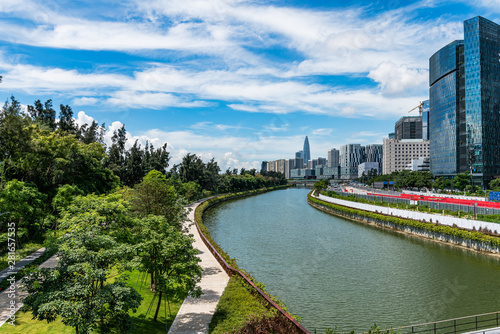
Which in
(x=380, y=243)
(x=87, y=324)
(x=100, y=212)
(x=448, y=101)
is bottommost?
(x=380, y=243)

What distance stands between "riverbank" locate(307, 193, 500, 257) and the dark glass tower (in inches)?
2830

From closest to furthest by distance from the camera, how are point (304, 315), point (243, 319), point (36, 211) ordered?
point (243, 319) < point (304, 315) < point (36, 211)

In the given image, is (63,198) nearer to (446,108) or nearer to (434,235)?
(434,235)

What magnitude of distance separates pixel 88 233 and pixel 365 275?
76.8 feet

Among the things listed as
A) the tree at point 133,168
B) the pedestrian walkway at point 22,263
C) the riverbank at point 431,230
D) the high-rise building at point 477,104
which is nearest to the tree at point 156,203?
the pedestrian walkway at point 22,263

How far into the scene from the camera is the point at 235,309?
16828 millimetres

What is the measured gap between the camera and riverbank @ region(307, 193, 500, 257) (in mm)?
34938

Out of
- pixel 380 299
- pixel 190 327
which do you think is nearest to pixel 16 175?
pixel 190 327

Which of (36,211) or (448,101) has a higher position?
(448,101)

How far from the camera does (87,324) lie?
11477 millimetres

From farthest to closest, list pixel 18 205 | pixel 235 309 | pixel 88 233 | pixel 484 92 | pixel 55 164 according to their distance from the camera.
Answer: pixel 484 92, pixel 55 164, pixel 18 205, pixel 235 309, pixel 88 233

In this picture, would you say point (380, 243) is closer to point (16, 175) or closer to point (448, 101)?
point (16, 175)

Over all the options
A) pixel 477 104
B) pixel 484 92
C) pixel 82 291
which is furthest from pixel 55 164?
pixel 484 92

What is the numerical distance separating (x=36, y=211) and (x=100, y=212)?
627 inches
